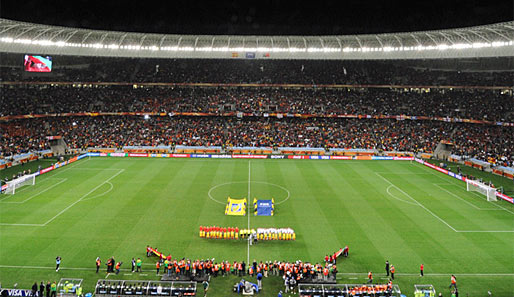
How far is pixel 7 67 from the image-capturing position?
6762cm

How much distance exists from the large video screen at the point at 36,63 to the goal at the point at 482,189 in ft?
210

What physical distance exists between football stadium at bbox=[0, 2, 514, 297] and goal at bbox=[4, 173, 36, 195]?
0.32 metres

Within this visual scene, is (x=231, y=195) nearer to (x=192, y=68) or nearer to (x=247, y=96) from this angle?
(x=247, y=96)

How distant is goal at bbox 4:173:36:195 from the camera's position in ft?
117

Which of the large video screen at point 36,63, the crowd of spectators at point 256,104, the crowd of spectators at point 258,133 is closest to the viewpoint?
the large video screen at point 36,63

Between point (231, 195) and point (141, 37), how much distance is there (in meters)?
46.5

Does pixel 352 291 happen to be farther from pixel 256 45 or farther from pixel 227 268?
pixel 256 45

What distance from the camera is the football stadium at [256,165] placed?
21797mm

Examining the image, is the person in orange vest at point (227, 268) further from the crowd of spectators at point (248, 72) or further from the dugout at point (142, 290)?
the crowd of spectators at point (248, 72)

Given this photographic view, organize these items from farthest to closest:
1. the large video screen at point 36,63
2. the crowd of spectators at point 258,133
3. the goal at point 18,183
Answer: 1. the crowd of spectators at point 258,133
2. the large video screen at point 36,63
3. the goal at point 18,183

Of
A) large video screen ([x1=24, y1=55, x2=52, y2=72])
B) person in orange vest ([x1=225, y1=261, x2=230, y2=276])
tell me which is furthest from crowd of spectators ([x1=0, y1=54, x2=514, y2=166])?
person in orange vest ([x1=225, y1=261, x2=230, y2=276])

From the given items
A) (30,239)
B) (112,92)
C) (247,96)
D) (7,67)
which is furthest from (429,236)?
(7,67)

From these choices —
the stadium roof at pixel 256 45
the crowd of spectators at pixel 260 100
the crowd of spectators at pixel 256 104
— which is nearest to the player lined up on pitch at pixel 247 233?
the crowd of spectators at pixel 256 104

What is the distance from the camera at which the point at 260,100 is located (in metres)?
74.6
